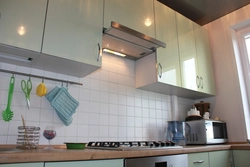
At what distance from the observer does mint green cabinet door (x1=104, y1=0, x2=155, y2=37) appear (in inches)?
70.6

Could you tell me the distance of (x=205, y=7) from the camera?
8.48 feet

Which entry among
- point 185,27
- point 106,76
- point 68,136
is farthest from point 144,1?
point 68,136

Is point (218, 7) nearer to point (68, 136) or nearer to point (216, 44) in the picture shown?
point (216, 44)

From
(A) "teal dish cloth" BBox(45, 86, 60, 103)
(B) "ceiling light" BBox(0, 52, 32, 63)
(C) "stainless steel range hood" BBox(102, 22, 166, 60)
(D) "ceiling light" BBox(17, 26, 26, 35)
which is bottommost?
(A) "teal dish cloth" BBox(45, 86, 60, 103)

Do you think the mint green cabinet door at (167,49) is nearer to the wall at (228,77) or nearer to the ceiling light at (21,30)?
the wall at (228,77)

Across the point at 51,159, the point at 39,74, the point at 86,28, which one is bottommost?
the point at 51,159

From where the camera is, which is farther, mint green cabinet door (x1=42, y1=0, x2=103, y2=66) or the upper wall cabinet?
mint green cabinet door (x1=42, y1=0, x2=103, y2=66)

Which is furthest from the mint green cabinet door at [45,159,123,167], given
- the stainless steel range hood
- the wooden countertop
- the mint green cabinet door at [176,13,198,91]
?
the mint green cabinet door at [176,13,198,91]

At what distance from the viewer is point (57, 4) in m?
1.50

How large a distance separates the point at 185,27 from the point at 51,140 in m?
1.87

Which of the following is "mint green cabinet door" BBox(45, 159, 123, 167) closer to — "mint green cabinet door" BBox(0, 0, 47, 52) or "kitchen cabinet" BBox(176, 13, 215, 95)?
"mint green cabinet door" BBox(0, 0, 47, 52)

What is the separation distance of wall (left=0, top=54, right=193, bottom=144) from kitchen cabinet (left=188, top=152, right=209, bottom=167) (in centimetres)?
61

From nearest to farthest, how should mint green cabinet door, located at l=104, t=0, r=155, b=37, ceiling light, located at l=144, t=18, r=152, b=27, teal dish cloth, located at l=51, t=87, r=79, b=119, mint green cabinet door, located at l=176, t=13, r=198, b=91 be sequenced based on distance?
teal dish cloth, located at l=51, t=87, r=79, b=119, mint green cabinet door, located at l=104, t=0, r=155, b=37, ceiling light, located at l=144, t=18, r=152, b=27, mint green cabinet door, located at l=176, t=13, r=198, b=91

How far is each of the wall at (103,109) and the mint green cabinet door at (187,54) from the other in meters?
0.35
